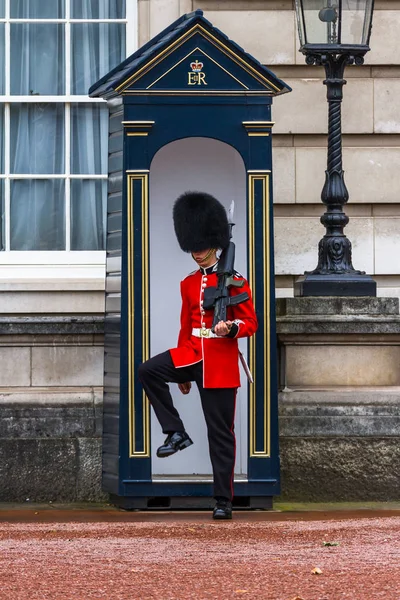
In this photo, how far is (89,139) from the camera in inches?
412

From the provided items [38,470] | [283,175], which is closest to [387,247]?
[283,175]

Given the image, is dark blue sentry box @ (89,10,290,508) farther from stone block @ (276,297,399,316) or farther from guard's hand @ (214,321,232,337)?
stone block @ (276,297,399,316)

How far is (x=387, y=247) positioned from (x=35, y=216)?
90.4 inches

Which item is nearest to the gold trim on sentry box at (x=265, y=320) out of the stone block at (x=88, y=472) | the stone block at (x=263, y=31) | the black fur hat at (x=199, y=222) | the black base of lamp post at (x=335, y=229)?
the black fur hat at (x=199, y=222)

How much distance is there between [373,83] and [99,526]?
3.78 m

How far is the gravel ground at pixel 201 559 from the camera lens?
6266mm

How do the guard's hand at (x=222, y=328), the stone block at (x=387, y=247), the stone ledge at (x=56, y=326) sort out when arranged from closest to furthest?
A: the guard's hand at (x=222, y=328)
the stone ledge at (x=56, y=326)
the stone block at (x=387, y=247)

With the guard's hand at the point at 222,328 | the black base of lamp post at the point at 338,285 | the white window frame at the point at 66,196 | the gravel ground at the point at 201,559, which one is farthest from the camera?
the white window frame at the point at 66,196

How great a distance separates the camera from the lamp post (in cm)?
949

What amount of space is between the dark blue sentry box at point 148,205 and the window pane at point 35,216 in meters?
1.47

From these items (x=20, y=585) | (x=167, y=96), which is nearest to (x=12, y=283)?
(x=167, y=96)

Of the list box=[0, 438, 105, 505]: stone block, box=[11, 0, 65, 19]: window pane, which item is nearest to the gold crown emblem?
box=[11, 0, 65, 19]: window pane

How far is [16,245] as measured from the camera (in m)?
10.4

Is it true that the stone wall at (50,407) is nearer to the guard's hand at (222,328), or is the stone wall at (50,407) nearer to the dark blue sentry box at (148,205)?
the dark blue sentry box at (148,205)
